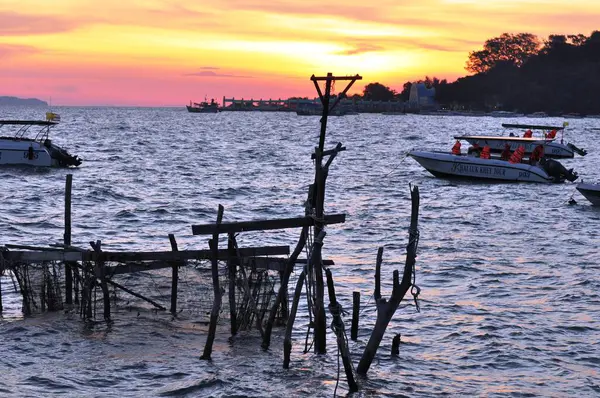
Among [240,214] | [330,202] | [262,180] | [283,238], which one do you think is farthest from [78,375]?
[262,180]

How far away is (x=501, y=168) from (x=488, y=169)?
69 centimetres

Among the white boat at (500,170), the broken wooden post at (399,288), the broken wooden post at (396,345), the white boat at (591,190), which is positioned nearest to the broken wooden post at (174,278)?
the broken wooden post at (396,345)

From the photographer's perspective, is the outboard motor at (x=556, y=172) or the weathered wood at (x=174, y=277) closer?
the weathered wood at (x=174, y=277)

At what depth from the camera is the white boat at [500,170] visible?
48.4m

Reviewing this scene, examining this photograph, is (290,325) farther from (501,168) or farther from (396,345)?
(501,168)

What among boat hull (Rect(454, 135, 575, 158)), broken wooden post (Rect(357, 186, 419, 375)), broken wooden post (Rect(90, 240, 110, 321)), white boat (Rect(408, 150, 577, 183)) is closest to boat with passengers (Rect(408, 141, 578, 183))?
white boat (Rect(408, 150, 577, 183))

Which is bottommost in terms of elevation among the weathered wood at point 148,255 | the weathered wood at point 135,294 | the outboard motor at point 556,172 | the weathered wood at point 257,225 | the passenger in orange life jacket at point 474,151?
the weathered wood at point 135,294

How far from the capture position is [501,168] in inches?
1917

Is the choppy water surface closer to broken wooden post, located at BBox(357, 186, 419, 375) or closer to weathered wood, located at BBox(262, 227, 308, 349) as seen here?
weathered wood, located at BBox(262, 227, 308, 349)

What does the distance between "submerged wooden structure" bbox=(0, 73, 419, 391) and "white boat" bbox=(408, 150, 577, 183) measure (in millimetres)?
33244

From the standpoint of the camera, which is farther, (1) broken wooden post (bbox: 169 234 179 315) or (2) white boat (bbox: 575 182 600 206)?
(2) white boat (bbox: 575 182 600 206)

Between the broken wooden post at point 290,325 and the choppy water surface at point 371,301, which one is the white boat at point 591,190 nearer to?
the choppy water surface at point 371,301

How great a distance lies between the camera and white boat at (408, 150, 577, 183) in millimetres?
48375

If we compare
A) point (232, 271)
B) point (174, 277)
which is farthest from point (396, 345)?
point (174, 277)
